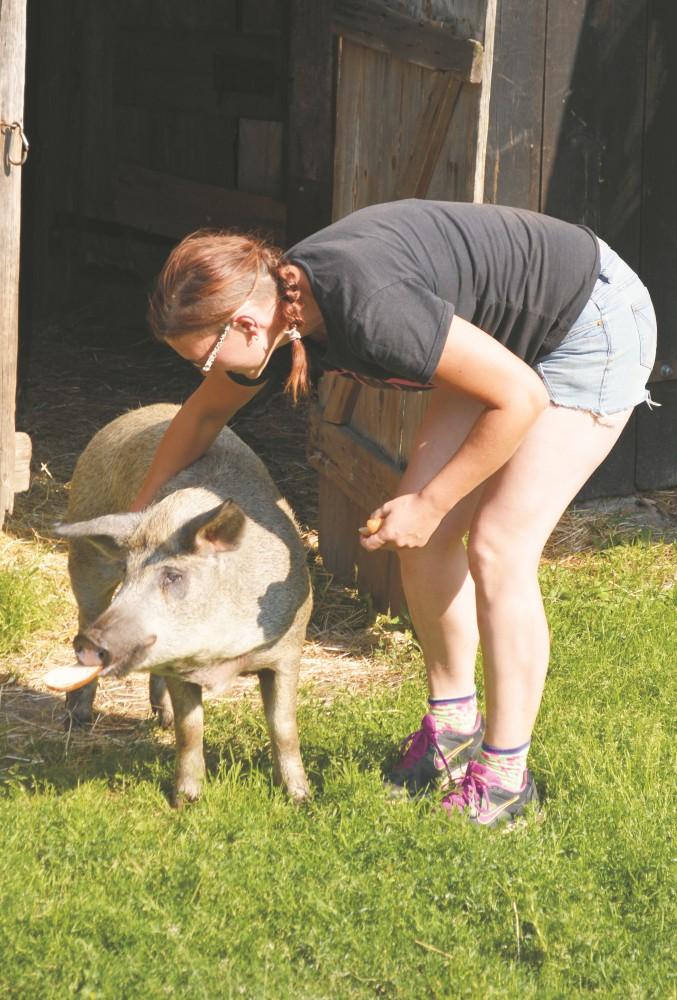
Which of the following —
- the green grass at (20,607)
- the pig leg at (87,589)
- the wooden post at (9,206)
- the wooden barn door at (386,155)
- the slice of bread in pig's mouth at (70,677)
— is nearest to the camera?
the slice of bread in pig's mouth at (70,677)

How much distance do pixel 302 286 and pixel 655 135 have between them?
152 inches

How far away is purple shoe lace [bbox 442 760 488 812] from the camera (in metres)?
3.82

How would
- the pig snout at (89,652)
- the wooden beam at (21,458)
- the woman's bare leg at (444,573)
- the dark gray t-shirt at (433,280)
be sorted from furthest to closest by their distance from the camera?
the wooden beam at (21,458), the woman's bare leg at (444,573), the pig snout at (89,652), the dark gray t-shirt at (433,280)

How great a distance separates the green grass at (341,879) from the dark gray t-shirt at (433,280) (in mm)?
1335

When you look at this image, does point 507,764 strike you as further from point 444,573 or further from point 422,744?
point 444,573

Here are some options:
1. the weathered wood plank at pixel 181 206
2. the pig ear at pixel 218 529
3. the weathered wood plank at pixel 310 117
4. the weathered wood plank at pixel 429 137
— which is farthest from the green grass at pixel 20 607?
the weathered wood plank at pixel 181 206

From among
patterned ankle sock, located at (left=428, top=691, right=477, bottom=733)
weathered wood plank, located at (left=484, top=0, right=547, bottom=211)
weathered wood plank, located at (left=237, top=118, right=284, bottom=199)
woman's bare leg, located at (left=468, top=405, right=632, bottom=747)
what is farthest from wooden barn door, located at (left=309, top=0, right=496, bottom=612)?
weathered wood plank, located at (left=237, top=118, right=284, bottom=199)

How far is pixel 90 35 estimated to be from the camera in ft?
33.9

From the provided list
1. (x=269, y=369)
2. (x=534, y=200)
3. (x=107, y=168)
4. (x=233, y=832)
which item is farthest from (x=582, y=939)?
(x=107, y=168)

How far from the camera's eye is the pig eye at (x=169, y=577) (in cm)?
378

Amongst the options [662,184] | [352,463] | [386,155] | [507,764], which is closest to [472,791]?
[507,764]

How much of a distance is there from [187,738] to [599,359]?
171 cm

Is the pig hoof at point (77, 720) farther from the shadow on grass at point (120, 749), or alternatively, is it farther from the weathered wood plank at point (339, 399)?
the weathered wood plank at point (339, 399)

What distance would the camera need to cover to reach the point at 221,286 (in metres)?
3.21
